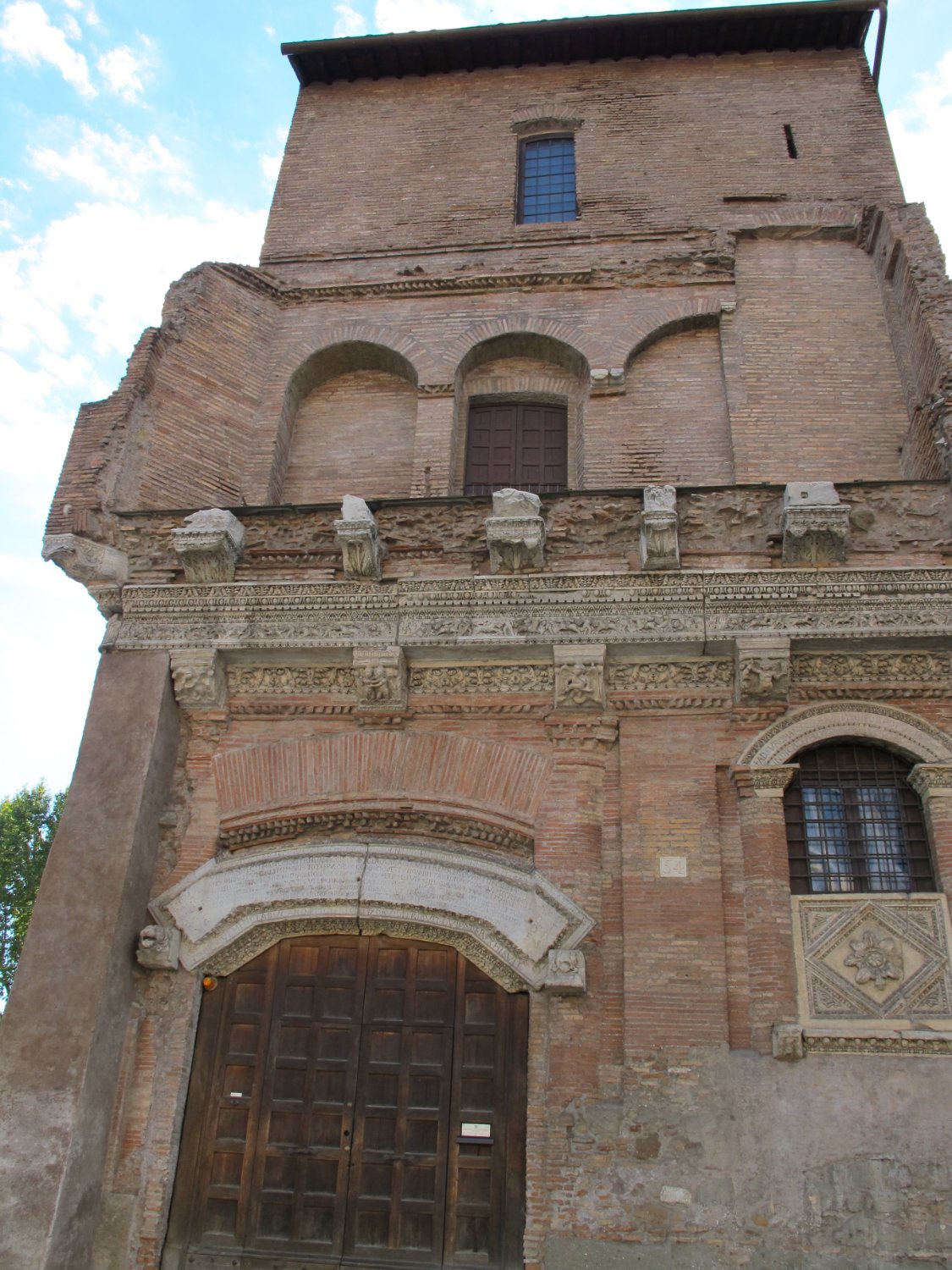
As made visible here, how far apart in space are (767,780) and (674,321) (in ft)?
16.0

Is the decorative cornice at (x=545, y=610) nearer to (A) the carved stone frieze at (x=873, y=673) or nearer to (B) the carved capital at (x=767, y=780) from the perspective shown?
(A) the carved stone frieze at (x=873, y=673)

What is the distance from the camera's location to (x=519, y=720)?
24.6ft

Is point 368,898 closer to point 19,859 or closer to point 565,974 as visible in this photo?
point 565,974

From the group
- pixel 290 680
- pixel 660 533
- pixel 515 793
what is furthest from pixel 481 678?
pixel 660 533

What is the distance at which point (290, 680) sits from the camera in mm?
7781

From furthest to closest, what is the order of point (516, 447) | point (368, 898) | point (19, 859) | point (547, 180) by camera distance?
point (19, 859) < point (547, 180) < point (516, 447) < point (368, 898)

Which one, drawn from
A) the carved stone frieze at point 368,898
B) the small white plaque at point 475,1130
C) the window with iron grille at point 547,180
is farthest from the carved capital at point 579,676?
the window with iron grille at point 547,180

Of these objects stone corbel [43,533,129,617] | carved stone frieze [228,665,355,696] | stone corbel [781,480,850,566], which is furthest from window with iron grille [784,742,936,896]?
stone corbel [43,533,129,617]

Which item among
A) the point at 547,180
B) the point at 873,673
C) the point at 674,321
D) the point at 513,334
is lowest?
the point at 873,673

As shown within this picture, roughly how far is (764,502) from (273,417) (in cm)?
470

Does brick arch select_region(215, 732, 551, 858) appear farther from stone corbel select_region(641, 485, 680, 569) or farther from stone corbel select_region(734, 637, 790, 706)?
stone corbel select_region(641, 485, 680, 569)

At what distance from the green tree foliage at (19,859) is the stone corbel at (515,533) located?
17.6 metres

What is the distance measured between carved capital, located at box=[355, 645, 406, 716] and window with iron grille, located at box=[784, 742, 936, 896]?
116 inches

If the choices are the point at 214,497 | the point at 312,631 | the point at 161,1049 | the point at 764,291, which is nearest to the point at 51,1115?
the point at 161,1049
